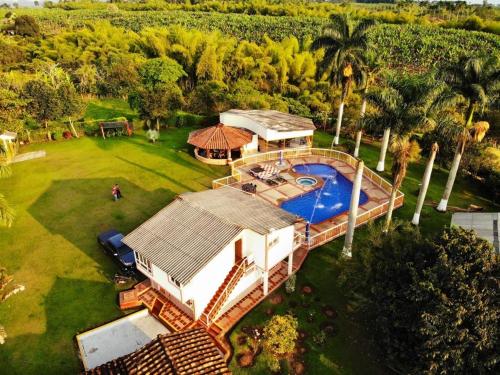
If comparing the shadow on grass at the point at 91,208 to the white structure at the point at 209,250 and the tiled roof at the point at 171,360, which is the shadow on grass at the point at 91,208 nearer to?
the white structure at the point at 209,250

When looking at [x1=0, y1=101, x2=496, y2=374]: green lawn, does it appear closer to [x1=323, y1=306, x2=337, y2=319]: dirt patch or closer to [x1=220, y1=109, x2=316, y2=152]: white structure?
[x1=323, y1=306, x2=337, y2=319]: dirt patch

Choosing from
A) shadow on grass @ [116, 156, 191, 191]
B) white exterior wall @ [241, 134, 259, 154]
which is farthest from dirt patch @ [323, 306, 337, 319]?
white exterior wall @ [241, 134, 259, 154]

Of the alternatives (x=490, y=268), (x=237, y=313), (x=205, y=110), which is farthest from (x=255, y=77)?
(x=490, y=268)

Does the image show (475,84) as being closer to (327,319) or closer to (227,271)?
(327,319)

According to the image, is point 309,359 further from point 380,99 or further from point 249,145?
point 249,145

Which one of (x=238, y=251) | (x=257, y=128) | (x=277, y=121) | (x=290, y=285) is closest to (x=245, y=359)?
(x=290, y=285)
